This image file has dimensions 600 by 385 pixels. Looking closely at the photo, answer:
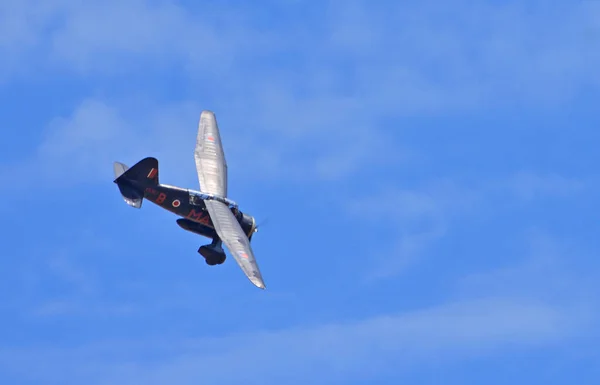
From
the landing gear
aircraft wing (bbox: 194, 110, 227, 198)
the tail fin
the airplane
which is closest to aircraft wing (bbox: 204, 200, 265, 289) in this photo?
the airplane

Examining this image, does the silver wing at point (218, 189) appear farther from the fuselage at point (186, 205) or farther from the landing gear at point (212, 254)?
the landing gear at point (212, 254)

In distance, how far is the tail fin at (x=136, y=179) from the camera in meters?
105

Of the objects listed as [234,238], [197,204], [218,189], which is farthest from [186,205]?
[234,238]

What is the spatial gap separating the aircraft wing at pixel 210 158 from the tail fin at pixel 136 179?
547 cm

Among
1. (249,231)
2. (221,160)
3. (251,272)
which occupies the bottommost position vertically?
(251,272)

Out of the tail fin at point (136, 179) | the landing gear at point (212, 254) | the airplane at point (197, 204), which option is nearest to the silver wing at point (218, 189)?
the airplane at point (197, 204)

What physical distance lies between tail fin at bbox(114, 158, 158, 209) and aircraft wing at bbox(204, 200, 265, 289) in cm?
555

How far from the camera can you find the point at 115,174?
10506 cm

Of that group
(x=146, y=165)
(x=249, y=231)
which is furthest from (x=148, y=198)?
(x=249, y=231)

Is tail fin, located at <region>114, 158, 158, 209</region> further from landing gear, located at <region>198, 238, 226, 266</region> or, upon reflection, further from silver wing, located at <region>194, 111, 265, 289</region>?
landing gear, located at <region>198, 238, 226, 266</region>

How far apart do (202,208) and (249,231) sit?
4.91 m

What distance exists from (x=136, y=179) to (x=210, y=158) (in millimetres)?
10293

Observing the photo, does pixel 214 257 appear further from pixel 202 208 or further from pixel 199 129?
pixel 199 129

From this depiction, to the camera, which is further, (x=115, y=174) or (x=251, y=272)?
(x=115, y=174)
